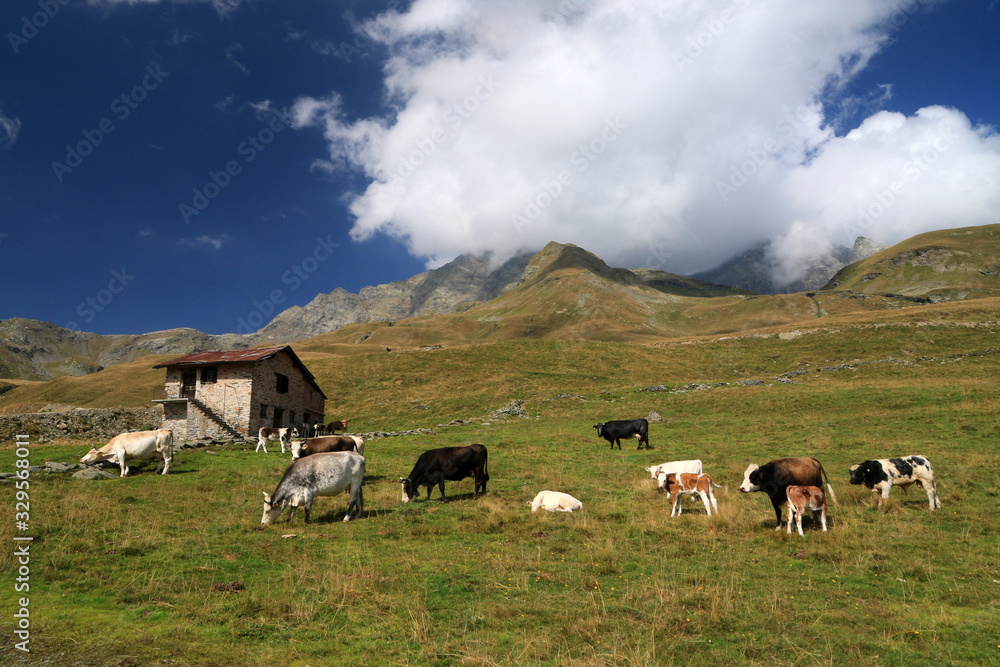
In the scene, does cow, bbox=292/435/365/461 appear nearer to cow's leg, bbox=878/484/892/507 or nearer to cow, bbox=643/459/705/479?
cow, bbox=643/459/705/479

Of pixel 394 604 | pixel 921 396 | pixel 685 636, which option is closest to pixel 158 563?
pixel 394 604

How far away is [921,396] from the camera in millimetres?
33406

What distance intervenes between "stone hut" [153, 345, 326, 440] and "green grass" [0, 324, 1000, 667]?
41.1 ft

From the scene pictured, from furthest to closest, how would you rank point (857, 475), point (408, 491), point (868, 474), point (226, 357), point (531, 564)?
point (226, 357) → point (408, 491) → point (857, 475) → point (868, 474) → point (531, 564)

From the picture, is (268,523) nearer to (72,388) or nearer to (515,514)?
(515,514)

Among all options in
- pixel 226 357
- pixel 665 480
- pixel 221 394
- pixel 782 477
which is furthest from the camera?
pixel 226 357

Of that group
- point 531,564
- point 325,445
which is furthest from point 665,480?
point 325,445

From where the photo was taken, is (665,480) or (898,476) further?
(665,480)

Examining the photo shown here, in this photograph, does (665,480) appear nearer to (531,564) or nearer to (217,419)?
(531,564)

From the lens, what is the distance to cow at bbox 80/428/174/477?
20.4m

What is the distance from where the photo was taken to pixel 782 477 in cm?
1350

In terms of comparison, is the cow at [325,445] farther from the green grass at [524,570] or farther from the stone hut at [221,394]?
the stone hut at [221,394]

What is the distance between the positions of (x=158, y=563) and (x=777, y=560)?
12353 mm

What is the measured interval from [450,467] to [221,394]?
2851 cm
